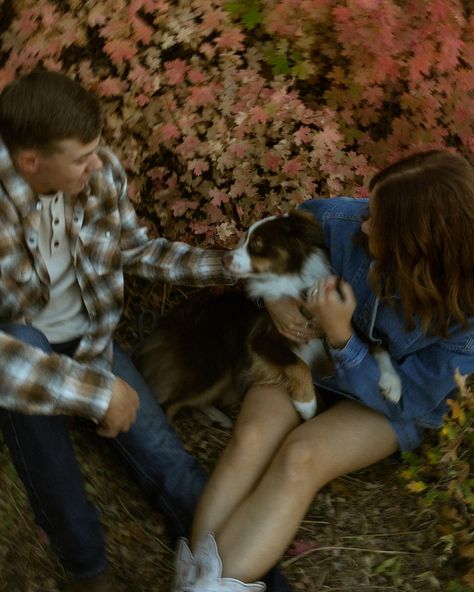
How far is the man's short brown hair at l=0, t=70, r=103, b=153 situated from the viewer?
2164 millimetres

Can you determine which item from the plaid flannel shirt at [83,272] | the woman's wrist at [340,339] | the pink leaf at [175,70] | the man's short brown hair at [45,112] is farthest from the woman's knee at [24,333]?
the pink leaf at [175,70]

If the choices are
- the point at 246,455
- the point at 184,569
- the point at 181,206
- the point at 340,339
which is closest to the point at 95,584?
the point at 184,569

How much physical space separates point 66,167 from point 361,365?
1.29 m

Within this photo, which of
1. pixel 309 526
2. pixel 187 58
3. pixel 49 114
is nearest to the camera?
pixel 49 114

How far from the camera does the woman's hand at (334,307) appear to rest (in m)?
2.53

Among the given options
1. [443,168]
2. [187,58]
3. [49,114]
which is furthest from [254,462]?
[187,58]

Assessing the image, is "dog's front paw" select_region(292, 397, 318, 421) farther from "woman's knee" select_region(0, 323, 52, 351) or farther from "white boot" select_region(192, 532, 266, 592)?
"woman's knee" select_region(0, 323, 52, 351)

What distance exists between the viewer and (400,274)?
2.47 metres

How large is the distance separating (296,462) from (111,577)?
813 mm

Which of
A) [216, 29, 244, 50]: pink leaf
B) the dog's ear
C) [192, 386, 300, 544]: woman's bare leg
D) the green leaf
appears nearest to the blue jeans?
[192, 386, 300, 544]: woman's bare leg

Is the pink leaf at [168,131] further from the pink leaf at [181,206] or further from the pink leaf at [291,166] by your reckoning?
the pink leaf at [291,166]

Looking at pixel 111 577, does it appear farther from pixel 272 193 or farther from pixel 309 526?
pixel 272 193

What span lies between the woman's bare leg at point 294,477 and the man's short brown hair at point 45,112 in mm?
1333

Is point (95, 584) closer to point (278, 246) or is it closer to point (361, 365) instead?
point (361, 365)
